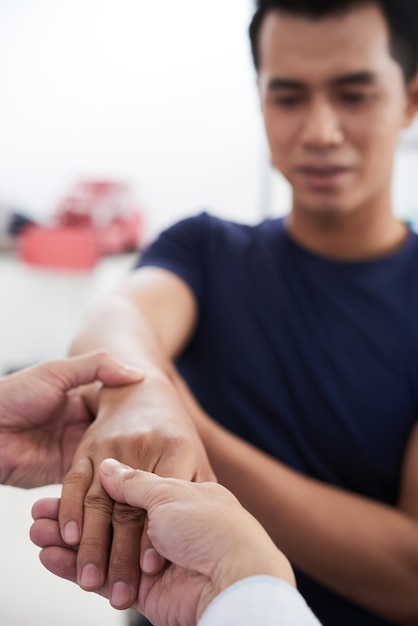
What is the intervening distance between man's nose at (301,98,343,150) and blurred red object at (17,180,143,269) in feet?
4.32

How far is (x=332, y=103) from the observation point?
808 millimetres

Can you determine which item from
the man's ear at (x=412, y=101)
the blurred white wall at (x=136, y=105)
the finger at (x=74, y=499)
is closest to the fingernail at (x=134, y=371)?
the finger at (x=74, y=499)

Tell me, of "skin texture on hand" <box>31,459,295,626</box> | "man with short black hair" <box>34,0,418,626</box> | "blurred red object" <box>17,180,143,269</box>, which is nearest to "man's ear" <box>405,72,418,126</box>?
"man with short black hair" <box>34,0,418,626</box>

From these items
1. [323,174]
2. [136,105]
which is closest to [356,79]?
[323,174]

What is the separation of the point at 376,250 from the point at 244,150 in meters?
1.70

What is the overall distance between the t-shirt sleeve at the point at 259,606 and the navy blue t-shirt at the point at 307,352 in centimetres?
45

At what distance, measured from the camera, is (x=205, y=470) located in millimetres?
551

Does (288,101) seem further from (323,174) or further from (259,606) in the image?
(259,606)

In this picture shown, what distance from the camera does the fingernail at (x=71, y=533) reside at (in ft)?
1.53

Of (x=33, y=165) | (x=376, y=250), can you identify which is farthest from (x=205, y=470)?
(x=33, y=165)

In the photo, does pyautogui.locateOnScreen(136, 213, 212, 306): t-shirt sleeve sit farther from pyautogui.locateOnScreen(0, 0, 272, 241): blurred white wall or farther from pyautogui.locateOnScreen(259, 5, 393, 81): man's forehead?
pyautogui.locateOnScreen(0, 0, 272, 241): blurred white wall

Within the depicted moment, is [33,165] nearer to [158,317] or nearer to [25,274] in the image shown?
[25,274]

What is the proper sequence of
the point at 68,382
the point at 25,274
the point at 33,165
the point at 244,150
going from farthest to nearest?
1. the point at 244,150
2. the point at 33,165
3. the point at 25,274
4. the point at 68,382

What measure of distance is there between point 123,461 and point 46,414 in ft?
0.47
